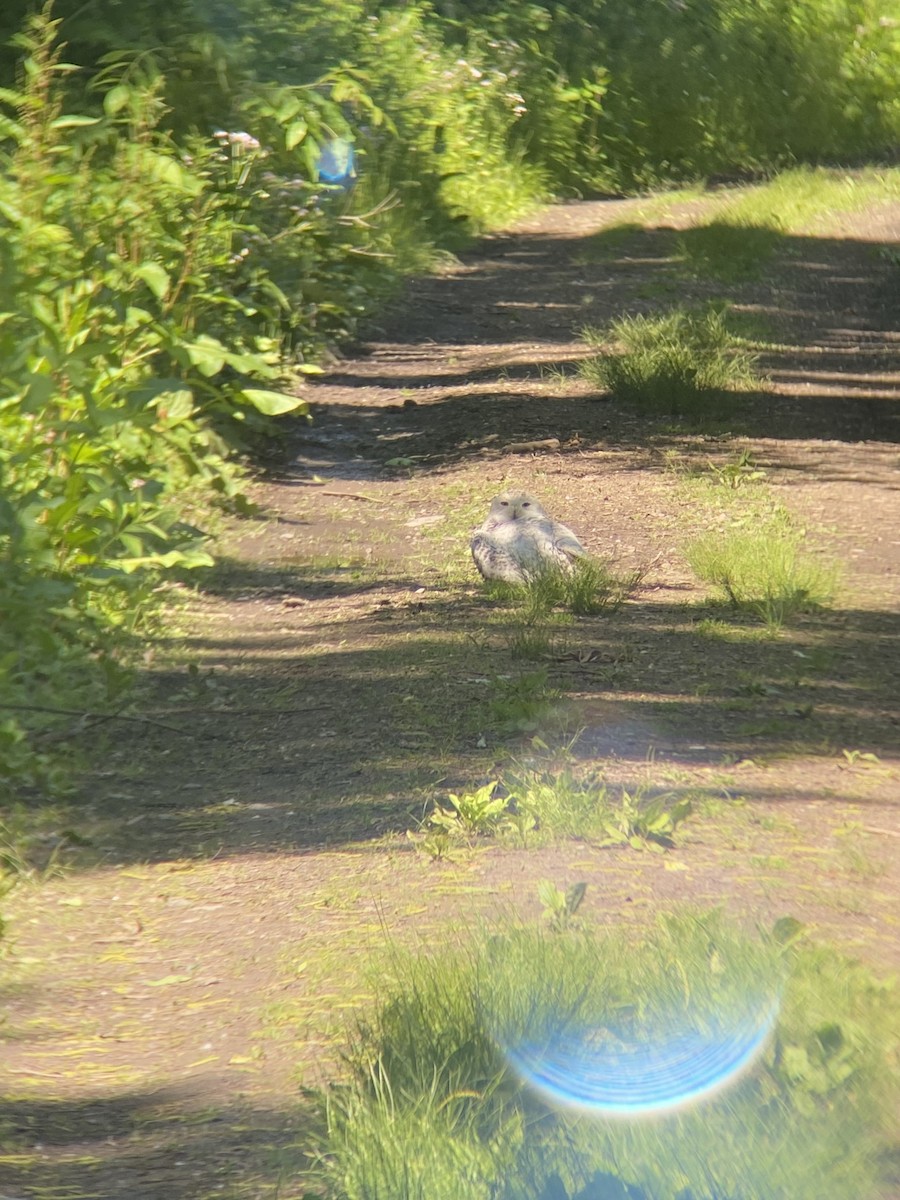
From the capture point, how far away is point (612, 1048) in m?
2.47

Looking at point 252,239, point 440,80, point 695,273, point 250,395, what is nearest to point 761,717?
point 250,395

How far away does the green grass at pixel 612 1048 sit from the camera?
2.16 meters

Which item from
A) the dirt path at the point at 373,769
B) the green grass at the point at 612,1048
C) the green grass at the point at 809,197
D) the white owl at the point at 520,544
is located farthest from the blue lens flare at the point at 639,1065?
the green grass at the point at 809,197

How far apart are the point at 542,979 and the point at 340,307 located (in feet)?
24.8

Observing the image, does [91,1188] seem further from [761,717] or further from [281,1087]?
[761,717]

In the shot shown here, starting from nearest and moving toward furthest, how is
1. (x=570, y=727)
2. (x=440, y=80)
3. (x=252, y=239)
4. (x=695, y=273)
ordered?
(x=570, y=727), (x=252, y=239), (x=695, y=273), (x=440, y=80)

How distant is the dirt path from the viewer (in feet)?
9.38

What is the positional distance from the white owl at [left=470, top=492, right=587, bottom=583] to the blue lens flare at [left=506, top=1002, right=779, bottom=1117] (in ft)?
10.1

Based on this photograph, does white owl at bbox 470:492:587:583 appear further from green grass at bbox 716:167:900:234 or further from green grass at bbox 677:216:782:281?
green grass at bbox 716:167:900:234

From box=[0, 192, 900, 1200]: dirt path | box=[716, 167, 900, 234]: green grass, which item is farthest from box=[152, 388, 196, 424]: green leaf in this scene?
box=[716, 167, 900, 234]: green grass

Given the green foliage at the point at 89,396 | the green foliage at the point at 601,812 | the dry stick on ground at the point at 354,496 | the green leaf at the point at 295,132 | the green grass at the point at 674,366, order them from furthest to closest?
the green grass at the point at 674,366, the green leaf at the point at 295,132, the dry stick on ground at the point at 354,496, the green foliage at the point at 89,396, the green foliage at the point at 601,812

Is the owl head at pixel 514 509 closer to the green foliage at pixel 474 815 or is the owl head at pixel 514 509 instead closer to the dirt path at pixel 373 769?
the dirt path at pixel 373 769

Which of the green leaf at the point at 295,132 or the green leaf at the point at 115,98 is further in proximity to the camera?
the green leaf at the point at 295,132

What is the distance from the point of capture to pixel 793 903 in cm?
309
